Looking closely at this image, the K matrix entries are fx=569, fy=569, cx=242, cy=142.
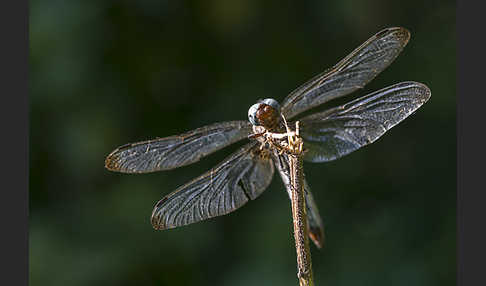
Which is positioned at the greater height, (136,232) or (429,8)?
(429,8)

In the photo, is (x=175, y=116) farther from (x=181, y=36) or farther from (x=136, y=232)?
(x=136, y=232)

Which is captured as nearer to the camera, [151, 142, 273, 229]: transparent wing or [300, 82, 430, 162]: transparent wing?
[300, 82, 430, 162]: transparent wing

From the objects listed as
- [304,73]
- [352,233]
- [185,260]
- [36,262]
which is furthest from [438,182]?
[36,262]

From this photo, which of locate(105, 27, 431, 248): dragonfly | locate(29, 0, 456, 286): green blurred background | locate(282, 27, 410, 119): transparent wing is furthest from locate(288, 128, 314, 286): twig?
locate(29, 0, 456, 286): green blurred background

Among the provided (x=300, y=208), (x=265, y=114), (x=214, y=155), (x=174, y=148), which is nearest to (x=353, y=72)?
(x=265, y=114)

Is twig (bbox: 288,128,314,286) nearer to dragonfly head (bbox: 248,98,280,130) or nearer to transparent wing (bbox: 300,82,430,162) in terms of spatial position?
dragonfly head (bbox: 248,98,280,130)

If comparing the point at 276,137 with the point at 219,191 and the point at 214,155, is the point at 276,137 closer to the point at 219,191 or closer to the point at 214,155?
the point at 219,191

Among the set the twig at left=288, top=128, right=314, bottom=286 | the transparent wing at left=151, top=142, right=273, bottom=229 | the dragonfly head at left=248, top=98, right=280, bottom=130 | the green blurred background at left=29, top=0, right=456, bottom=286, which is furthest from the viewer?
the green blurred background at left=29, top=0, right=456, bottom=286
